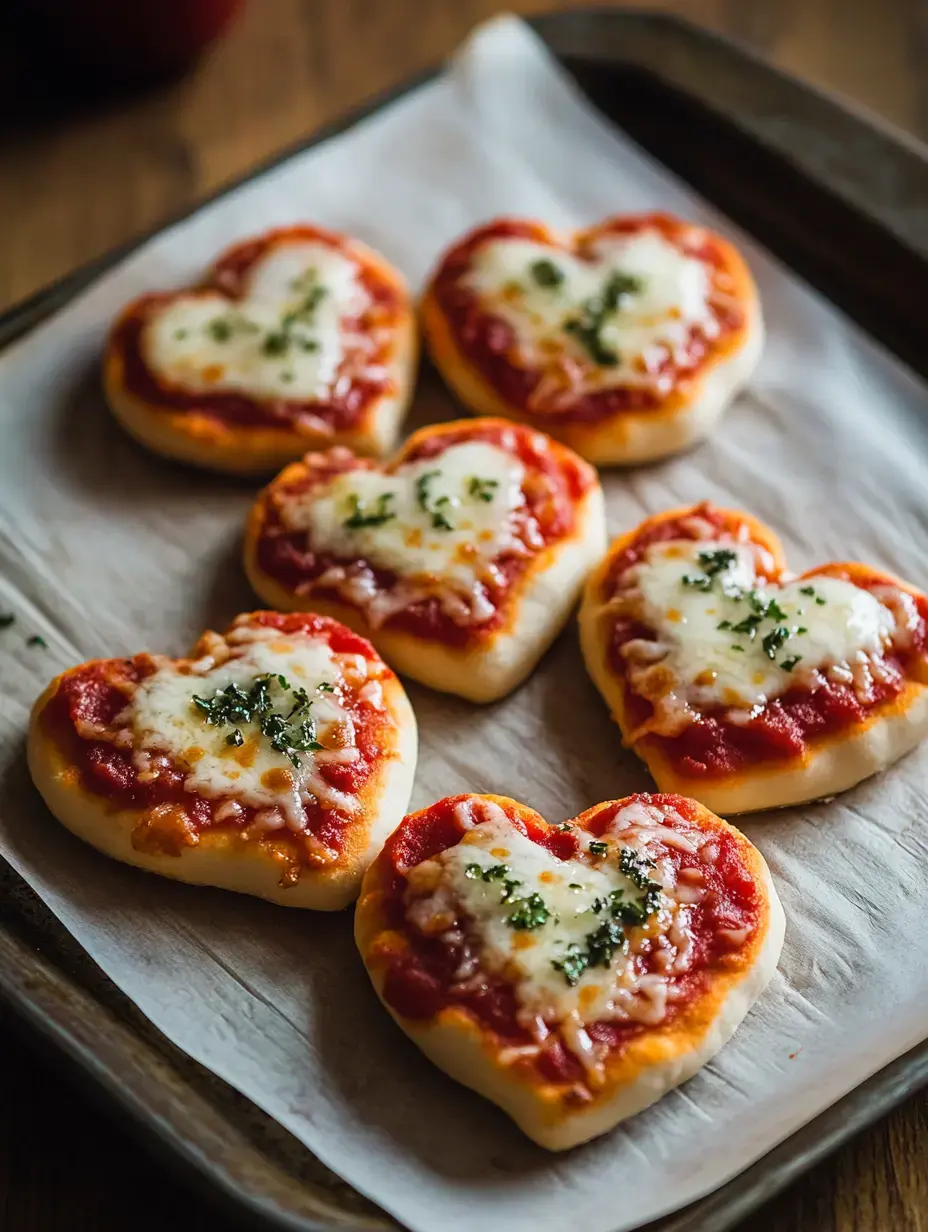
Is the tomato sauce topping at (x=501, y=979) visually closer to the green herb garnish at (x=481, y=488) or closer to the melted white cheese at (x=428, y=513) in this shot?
the melted white cheese at (x=428, y=513)

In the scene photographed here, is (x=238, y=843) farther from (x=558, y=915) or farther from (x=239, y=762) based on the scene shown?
(x=558, y=915)

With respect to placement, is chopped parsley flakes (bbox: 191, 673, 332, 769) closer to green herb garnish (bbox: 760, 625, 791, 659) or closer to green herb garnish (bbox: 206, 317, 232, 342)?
green herb garnish (bbox: 760, 625, 791, 659)

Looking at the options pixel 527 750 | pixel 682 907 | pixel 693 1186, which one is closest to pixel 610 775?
pixel 527 750

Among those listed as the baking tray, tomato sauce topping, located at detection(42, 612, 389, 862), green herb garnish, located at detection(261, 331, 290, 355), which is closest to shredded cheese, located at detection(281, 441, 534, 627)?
tomato sauce topping, located at detection(42, 612, 389, 862)

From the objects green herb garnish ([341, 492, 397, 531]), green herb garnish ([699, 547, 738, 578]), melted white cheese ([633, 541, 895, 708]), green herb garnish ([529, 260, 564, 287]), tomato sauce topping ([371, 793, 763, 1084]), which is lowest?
tomato sauce topping ([371, 793, 763, 1084])

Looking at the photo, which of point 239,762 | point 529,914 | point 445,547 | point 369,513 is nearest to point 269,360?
point 369,513

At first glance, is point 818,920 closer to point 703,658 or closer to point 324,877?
point 703,658

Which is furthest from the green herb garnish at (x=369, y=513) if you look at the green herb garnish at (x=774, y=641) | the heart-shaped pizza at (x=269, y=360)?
the green herb garnish at (x=774, y=641)
